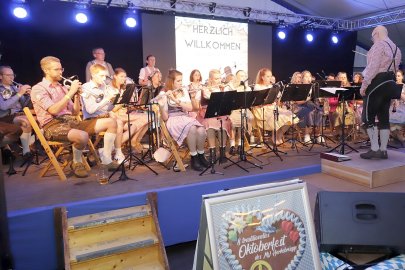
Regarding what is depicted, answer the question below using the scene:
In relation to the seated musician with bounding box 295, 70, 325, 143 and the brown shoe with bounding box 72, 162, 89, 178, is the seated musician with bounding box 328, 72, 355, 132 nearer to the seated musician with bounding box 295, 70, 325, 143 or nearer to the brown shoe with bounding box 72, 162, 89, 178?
the seated musician with bounding box 295, 70, 325, 143

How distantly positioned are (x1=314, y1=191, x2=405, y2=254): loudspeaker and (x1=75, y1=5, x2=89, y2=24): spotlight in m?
6.40

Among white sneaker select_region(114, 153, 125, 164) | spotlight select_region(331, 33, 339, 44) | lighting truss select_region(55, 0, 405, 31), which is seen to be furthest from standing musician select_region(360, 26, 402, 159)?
spotlight select_region(331, 33, 339, 44)

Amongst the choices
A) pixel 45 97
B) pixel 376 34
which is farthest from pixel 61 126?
pixel 376 34

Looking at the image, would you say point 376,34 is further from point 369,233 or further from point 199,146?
point 369,233

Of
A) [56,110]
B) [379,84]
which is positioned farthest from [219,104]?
[379,84]

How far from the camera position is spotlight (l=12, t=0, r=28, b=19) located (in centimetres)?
636

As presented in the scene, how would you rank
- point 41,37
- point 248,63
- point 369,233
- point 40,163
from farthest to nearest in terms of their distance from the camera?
point 248,63
point 41,37
point 40,163
point 369,233

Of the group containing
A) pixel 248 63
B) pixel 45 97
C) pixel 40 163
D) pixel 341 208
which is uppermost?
pixel 248 63

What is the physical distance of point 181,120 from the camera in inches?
167

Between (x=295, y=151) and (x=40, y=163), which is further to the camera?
(x=295, y=151)

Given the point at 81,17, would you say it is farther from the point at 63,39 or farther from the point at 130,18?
the point at 130,18

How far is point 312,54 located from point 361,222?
937cm

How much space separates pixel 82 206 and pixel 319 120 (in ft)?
15.2

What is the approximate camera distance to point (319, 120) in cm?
621
